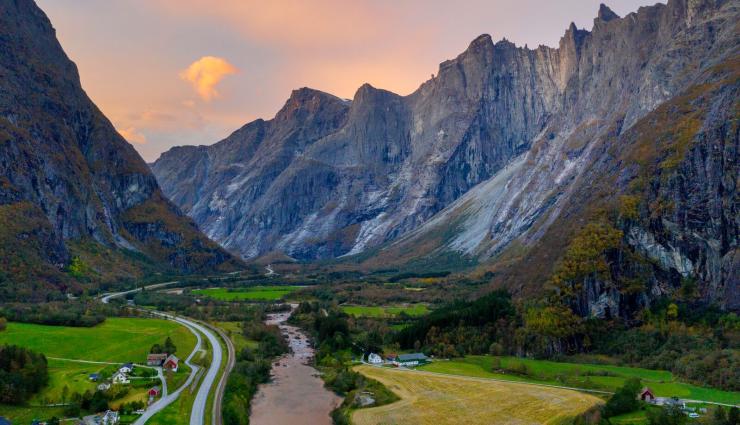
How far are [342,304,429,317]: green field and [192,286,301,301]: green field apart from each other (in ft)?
107

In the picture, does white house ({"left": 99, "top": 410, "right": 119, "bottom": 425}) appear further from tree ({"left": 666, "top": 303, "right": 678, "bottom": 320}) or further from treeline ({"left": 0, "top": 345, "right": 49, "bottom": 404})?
tree ({"left": 666, "top": 303, "right": 678, "bottom": 320})

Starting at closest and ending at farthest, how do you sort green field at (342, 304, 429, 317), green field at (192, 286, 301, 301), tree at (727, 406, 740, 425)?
tree at (727, 406, 740, 425)
green field at (342, 304, 429, 317)
green field at (192, 286, 301, 301)

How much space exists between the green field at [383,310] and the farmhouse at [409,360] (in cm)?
4187

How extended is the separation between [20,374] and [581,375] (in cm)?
6001

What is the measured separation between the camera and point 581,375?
71.8m

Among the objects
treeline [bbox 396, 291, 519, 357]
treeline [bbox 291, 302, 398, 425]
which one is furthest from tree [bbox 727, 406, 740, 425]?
treeline [bbox 396, 291, 519, 357]

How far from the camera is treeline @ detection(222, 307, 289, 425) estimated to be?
6016 centimetres

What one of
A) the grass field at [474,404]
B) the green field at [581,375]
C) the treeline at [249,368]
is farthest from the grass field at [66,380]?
the green field at [581,375]

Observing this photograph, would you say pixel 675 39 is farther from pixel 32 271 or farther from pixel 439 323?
pixel 32 271

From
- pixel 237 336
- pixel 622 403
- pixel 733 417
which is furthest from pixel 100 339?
pixel 733 417

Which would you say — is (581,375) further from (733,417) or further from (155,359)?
(155,359)

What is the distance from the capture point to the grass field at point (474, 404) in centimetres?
5753

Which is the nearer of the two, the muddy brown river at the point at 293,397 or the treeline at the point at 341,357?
the muddy brown river at the point at 293,397

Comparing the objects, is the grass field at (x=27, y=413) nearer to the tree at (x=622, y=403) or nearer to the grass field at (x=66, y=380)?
the grass field at (x=66, y=380)
